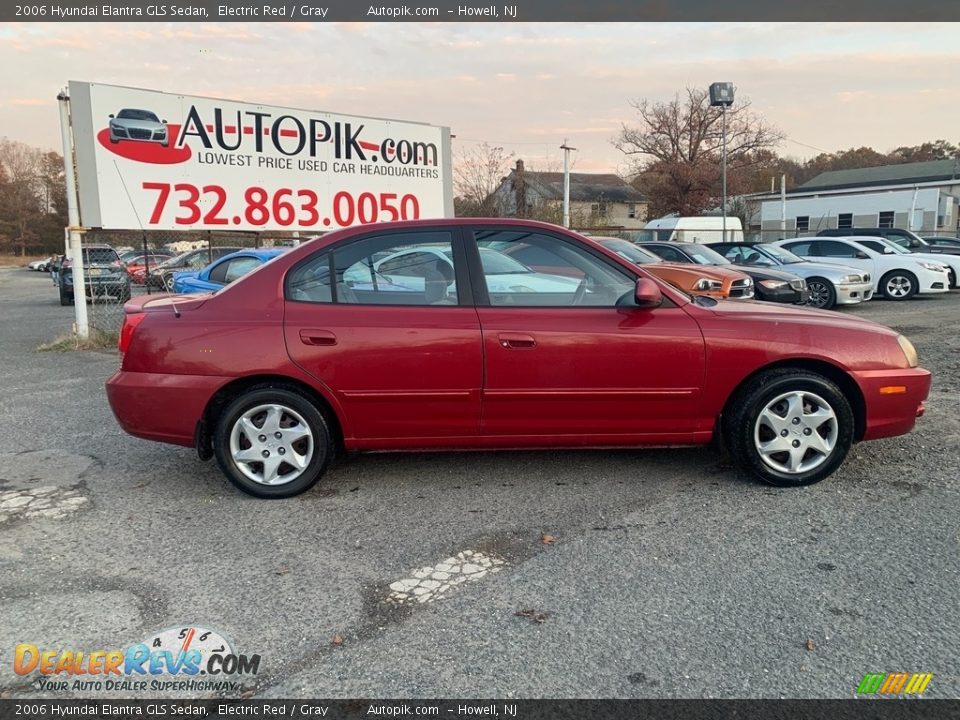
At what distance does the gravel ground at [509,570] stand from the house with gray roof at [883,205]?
107 ft

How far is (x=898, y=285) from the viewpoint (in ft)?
51.1

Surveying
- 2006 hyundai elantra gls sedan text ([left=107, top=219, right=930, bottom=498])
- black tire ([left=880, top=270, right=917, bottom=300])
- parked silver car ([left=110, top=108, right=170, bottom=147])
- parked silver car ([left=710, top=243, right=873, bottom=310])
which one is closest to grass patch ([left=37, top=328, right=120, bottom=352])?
parked silver car ([left=110, top=108, right=170, bottom=147])

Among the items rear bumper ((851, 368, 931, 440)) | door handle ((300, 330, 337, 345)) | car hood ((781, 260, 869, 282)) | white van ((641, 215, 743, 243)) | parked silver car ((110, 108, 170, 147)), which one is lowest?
rear bumper ((851, 368, 931, 440))

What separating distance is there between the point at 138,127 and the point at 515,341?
841 centimetres

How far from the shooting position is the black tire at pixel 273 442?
3918 mm

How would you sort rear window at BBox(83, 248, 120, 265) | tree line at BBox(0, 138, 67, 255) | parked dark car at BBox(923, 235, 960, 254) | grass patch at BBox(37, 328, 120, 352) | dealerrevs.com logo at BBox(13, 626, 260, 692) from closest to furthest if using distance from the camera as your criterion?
dealerrevs.com logo at BBox(13, 626, 260, 692), grass patch at BBox(37, 328, 120, 352), rear window at BBox(83, 248, 120, 265), parked dark car at BBox(923, 235, 960, 254), tree line at BBox(0, 138, 67, 255)

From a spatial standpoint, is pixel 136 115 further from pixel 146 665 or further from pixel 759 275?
pixel 759 275

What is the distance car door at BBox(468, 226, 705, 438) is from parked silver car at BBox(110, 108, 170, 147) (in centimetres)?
786

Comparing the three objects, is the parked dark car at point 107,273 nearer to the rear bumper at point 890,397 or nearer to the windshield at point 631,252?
the windshield at point 631,252

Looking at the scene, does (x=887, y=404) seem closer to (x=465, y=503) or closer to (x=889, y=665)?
(x=889, y=665)

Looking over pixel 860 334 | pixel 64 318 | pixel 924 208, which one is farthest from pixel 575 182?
pixel 860 334

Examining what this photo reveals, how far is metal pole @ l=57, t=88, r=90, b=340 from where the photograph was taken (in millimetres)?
9344

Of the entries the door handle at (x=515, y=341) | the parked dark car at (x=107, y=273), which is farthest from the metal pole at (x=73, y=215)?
the door handle at (x=515, y=341)

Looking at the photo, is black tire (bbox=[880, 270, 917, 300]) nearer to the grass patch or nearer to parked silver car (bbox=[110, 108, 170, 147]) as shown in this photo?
parked silver car (bbox=[110, 108, 170, 147])
